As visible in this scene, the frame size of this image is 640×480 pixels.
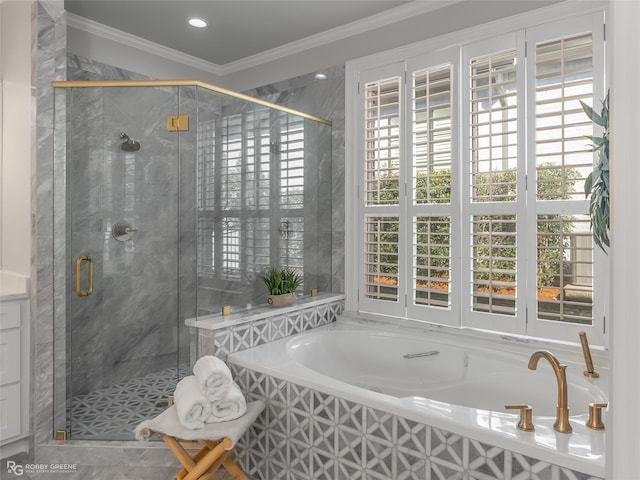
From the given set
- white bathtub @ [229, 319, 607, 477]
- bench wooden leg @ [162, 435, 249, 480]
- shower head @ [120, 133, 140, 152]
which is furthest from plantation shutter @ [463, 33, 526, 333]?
shower head @ [120, 133, 140, 152]

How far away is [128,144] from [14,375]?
4.72ft

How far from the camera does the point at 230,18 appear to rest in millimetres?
3045

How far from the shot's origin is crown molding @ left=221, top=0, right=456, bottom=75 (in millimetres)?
2797

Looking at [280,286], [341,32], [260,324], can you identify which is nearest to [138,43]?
[341,32]

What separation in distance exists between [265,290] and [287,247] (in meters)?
0.37

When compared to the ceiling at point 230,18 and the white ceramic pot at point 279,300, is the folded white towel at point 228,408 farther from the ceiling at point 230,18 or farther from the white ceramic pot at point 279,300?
the ceiling at point 230,18

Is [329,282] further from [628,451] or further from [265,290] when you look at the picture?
[628,451]

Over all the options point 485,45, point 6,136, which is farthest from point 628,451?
point 6,136

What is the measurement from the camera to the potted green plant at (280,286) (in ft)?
9.00

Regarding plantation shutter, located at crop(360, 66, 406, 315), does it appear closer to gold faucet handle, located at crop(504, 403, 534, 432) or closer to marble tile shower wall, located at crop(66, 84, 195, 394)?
marble tile shower wall, located at crop(66, 84, 195, 394)

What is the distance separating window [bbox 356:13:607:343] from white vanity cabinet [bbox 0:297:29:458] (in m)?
2.08

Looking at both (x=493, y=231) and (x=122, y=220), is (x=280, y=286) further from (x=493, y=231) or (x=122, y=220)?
(x=493, y=231)

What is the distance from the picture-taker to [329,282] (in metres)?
3.27

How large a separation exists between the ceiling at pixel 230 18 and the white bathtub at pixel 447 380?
2.15m
